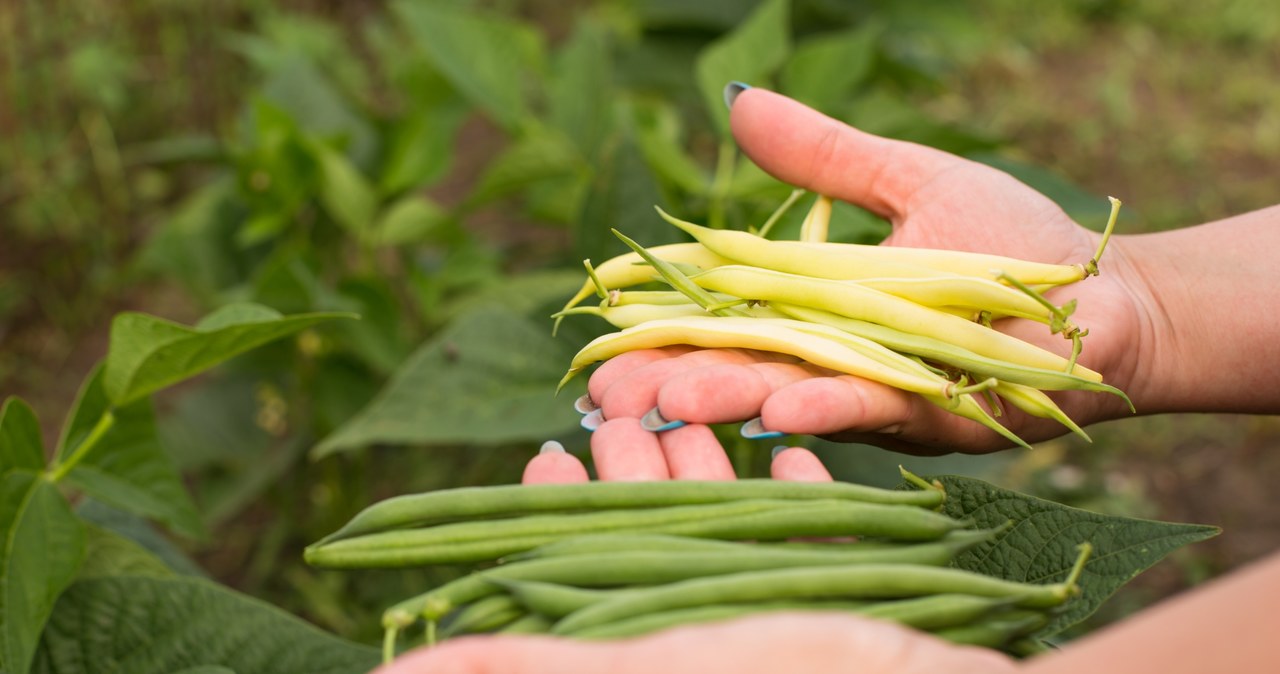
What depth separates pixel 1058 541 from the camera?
4.05 ft

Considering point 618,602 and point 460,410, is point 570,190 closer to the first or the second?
point 460,410

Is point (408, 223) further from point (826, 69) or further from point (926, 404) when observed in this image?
point (926, 404)

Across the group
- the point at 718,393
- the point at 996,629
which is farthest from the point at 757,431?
the point at 996,629

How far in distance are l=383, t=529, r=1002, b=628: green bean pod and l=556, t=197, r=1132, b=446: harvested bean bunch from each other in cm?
37

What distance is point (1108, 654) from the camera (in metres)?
0.82

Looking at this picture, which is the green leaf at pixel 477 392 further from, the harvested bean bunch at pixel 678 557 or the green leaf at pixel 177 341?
the harvested bean bunch at pixel 678 557

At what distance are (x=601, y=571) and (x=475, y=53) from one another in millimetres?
1958

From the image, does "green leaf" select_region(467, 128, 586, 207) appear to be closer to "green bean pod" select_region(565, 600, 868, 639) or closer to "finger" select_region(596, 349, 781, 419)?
"finger" select_region(596, 349, 781, 419)

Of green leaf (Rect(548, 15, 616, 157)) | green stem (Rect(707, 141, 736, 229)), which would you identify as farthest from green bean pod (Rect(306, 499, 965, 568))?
green leaf (Rect(548, 15, 616, 157))

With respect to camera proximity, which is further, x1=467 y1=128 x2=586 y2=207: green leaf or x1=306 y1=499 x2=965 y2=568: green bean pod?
x1=467 y1=128 x2=586 y2=207: green leaf

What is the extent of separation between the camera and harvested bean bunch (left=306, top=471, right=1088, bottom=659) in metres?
1.00

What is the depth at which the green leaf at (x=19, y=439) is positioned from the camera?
1.49m

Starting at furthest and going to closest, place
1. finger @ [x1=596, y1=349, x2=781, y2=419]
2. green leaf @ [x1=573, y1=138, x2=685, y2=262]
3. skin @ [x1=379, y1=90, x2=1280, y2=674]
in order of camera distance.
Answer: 1. green leaf @ [x1=573, y1=138, x2=685, y2=262]
2. finger @ [x1=596, y1=349, x2=781, y2=419]
3. skin @ [x1=379, y1=90, x2=1280, y2=674]

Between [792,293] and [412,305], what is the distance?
1.64 metres
